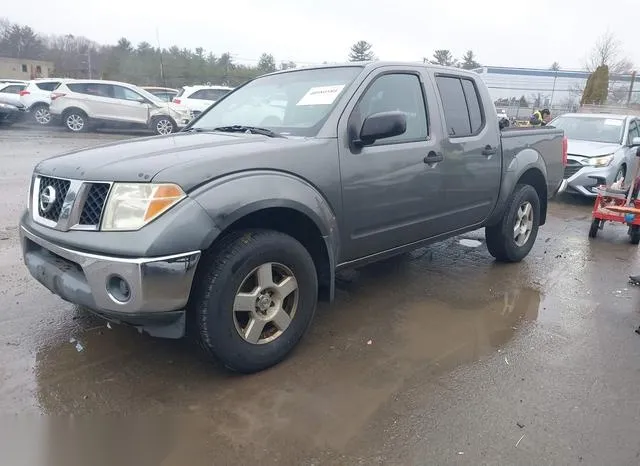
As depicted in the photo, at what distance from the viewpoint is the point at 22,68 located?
64875mm

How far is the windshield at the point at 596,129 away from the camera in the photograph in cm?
954

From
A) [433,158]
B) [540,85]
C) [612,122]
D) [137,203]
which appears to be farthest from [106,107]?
[540,85]

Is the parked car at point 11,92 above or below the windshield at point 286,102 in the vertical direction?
above

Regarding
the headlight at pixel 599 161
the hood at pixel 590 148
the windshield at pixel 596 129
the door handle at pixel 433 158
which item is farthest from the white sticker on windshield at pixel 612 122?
the door handle at pixel 433 158

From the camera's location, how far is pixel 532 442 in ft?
7.96

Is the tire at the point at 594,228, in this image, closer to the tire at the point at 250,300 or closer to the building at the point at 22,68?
the tire at the point at 250,300

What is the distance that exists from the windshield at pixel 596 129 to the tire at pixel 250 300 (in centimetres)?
848

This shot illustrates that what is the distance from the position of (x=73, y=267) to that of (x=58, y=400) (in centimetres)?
70

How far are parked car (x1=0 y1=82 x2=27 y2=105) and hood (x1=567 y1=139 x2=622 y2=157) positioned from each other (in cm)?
1748

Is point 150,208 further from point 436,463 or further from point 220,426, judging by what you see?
point 436,463

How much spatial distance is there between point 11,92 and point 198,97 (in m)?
7.25

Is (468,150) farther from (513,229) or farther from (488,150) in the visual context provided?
(513,229)

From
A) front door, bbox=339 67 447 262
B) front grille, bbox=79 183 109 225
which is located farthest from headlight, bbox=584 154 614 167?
front grille, bbox=79 183 109 225

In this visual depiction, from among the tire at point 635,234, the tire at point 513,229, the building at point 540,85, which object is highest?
the building at point 540,85
